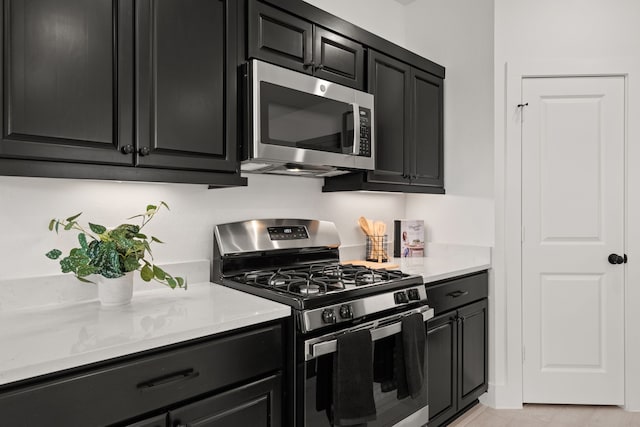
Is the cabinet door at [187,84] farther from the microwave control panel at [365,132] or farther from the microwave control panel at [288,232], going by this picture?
the microwave control panel at [365,132]

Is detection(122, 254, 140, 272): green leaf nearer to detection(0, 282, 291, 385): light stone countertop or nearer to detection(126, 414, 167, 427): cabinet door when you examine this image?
detection(0, 282, 291, 385): light stone countertop

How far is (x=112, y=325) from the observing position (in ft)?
4.33

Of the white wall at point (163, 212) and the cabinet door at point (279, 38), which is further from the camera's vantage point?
the cabinet door at point (279, 38)

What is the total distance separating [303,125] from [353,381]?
1160 millimetres

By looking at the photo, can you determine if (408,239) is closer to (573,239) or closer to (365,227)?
(365,227)

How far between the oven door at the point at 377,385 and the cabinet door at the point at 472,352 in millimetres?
471

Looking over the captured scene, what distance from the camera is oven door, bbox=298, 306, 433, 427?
62.2 inches

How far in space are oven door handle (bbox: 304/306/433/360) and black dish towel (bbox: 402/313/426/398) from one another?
4 centimetres

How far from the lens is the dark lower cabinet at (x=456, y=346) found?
2.26 metres

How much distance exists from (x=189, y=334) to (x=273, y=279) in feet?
2.22

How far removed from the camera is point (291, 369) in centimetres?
156

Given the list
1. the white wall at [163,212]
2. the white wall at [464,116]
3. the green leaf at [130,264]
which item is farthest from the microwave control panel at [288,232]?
the white wall at [464,116]

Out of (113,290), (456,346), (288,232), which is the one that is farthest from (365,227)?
(113,290)

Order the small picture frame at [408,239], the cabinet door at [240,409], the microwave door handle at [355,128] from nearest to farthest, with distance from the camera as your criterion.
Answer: the cabinet door at [240,409] < the microwave door handle at [355,128] < the small picture frame at [408,239]
